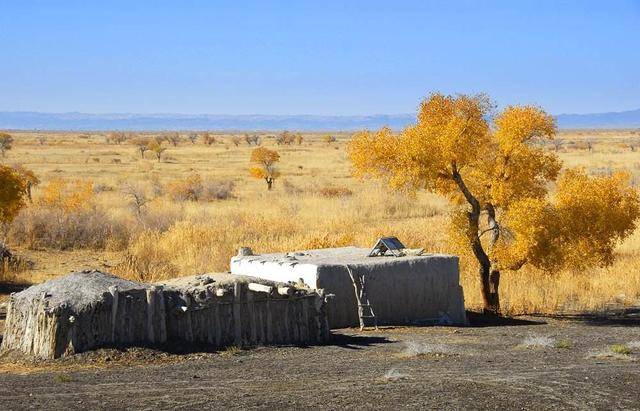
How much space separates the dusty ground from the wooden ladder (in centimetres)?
117

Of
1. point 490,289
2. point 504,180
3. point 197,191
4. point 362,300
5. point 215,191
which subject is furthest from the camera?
point 215,191

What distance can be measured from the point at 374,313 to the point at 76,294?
596cm

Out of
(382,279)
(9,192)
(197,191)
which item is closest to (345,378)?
(382,279)

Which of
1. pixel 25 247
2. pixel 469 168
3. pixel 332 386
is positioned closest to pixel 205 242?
A: pixel 25 247

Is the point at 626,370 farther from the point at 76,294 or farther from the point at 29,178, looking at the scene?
the point at 29,178

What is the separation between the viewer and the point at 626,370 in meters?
13.0

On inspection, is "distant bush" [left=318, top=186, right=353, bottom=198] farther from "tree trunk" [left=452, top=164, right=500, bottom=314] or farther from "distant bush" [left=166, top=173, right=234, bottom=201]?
"tree trunk" [left=452, top=164, right=500, bottom=314]

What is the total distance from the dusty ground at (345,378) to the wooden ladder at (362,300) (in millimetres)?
1173

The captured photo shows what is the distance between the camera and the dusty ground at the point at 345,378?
10914 mm

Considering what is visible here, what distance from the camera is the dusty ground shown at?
430 inches

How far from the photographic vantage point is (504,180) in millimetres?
19359

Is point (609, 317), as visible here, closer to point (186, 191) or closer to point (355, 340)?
point (355, 340)

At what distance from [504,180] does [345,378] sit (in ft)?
27.1

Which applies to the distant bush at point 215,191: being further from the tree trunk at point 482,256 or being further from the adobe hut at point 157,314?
the adobe hut at point 157,314
